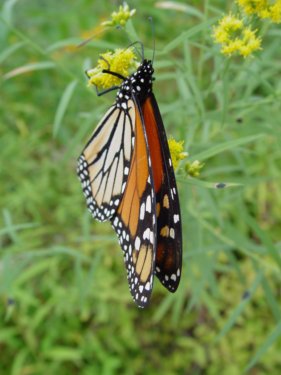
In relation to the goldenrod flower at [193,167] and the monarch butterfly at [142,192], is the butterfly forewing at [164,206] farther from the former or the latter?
the goldenrod flower at [193,167]

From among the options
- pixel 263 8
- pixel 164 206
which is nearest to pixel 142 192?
pixel 164 206

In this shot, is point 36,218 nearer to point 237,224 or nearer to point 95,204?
point 237,224

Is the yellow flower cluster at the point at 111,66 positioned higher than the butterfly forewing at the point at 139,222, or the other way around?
the yellow flower cluster at the point at 111,66

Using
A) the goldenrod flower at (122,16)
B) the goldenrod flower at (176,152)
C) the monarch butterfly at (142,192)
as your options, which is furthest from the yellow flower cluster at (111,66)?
the goldenrod flower at (176,152)

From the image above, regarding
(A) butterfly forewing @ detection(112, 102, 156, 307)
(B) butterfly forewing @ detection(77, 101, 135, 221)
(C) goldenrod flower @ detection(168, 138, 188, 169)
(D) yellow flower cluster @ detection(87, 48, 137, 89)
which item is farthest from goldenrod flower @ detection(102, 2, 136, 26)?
(C) goldenrod flower @ detection(168, 138, 188, 169)

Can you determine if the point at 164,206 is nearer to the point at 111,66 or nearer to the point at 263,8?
the point at 111,66

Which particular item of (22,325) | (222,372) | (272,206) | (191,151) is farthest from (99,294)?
(191,151)
